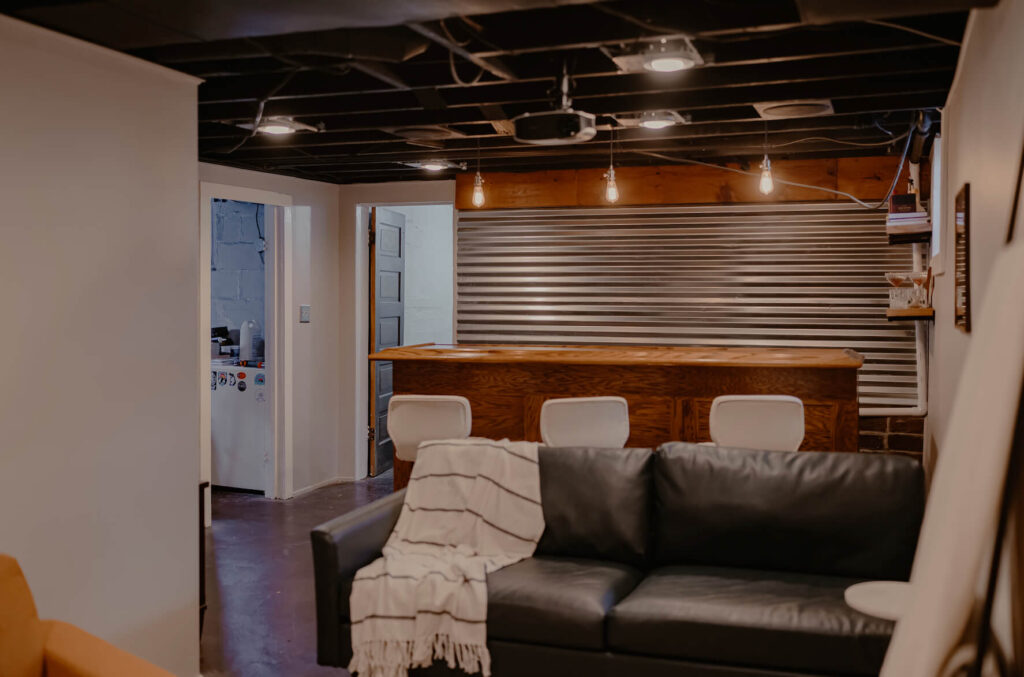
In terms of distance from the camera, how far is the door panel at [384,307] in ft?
25.0

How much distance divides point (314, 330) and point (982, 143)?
5.49 meters

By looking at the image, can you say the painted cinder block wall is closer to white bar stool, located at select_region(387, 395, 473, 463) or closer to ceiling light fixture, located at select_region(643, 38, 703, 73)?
white bar stool, located at select_region(387, 395, 473, 463)

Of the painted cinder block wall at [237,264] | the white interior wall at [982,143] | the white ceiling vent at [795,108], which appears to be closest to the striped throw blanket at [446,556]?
the white interior wall at [982,143]

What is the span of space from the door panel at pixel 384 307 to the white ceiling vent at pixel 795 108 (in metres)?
4.05

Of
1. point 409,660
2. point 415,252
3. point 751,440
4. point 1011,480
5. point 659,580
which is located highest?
point 415,252

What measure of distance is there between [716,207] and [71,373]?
15.7 ft

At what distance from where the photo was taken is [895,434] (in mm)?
5930

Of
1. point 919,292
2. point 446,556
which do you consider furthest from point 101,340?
point 919,292

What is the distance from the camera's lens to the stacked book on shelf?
5.34 meters

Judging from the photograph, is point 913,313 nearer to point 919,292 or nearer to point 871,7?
point 919,292

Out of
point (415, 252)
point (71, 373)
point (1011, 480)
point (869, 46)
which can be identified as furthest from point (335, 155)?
point (1011, 480)

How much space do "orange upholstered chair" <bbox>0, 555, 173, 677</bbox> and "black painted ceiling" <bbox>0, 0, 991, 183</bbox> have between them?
5.76ft

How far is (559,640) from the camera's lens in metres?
3.10

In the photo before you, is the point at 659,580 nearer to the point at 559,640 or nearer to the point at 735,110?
the point at 559,640
